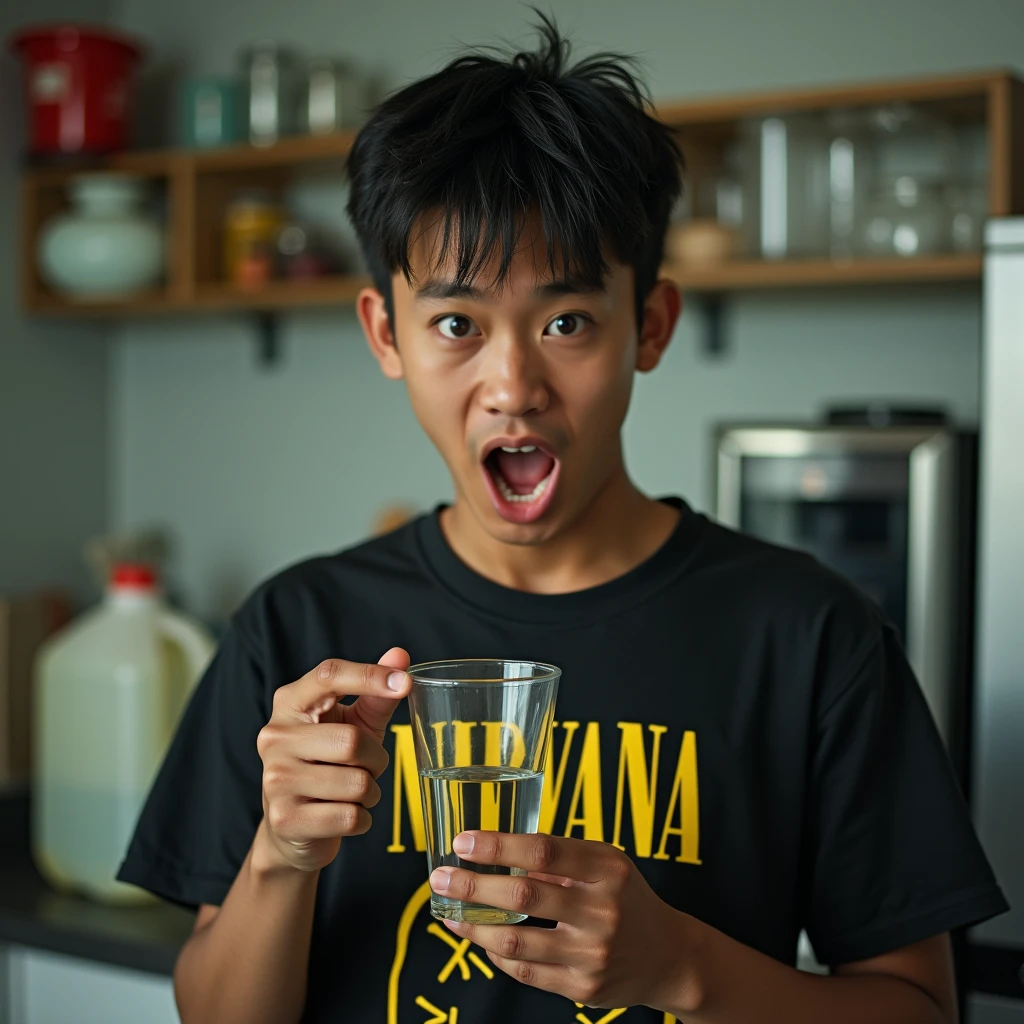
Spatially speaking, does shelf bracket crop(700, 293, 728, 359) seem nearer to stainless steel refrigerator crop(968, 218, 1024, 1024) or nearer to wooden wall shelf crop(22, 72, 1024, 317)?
wooden wall shelf crop(22, 72, 1024, 317)

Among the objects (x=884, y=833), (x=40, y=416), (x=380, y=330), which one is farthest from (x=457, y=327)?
(x=40, y=416)

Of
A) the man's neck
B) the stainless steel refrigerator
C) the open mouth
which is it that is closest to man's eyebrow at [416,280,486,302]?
the open mouth

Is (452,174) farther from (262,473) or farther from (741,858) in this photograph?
(262,473)

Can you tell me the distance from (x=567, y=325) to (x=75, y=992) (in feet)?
5.19

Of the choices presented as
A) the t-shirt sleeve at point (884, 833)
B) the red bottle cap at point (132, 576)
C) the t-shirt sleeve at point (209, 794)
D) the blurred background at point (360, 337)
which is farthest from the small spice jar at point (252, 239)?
the t-shirt sleeve at point (884, 833)

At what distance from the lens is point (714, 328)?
8.16 ft

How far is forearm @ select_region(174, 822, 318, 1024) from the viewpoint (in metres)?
0.94

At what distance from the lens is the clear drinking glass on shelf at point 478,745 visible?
2.55ft

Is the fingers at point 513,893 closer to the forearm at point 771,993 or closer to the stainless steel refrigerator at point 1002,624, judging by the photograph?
the forearm at point 771,993

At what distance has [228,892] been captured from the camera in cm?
105

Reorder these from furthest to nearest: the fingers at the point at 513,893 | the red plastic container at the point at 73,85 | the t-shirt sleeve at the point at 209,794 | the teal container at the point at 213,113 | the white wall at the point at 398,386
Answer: the teal container at the point at 213,113 < the red plastic container at the point at 73,85 < the white wall at the point at 398,386 < the t-shirt sleeve at the point at 209,794 < the fingers at the point at 513,893

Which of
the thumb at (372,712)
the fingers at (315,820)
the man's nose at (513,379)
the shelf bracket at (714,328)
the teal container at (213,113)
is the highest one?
the teal container at (213,113)

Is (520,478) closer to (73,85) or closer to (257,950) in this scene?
(257,950)

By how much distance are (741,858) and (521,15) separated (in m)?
2.01
